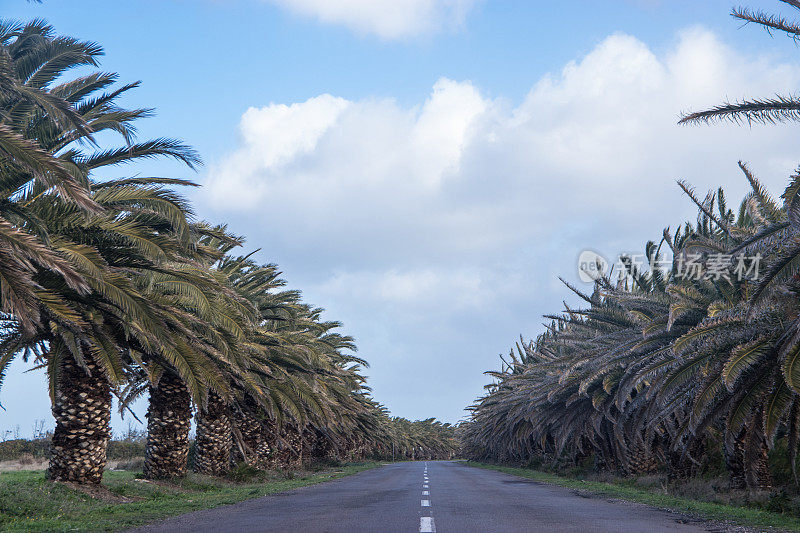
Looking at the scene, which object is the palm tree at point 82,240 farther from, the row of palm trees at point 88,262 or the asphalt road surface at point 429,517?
the asphalt road surface at point 429,517

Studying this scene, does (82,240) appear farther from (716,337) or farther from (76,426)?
(716,337)

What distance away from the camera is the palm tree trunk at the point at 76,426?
15.2m

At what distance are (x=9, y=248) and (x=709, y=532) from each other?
11292mm

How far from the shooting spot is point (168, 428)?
21234 mm

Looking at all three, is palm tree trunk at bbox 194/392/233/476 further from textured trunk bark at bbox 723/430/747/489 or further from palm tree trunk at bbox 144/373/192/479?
textured trunk bark at bbox 723/430/747/489

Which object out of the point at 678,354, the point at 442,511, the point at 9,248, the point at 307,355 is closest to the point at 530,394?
the point at 307,355

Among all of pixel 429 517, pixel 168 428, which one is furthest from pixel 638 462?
pixel 429 517

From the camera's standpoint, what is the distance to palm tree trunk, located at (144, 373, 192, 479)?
21.0 metres

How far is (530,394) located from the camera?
35.9 m

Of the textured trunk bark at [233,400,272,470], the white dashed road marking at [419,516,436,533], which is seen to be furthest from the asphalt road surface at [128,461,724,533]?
the textured trunk bark at [233,400,272,470]

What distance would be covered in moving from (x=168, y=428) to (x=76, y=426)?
6.13 m

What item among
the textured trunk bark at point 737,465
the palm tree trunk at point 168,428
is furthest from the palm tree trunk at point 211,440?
the textured trunk bark at point 737,465

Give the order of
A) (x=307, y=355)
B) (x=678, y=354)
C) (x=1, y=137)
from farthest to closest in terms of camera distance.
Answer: (x=307, y=355), (x=678, y=354), (x=1, y=137)

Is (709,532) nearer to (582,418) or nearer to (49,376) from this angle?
(49,376)
